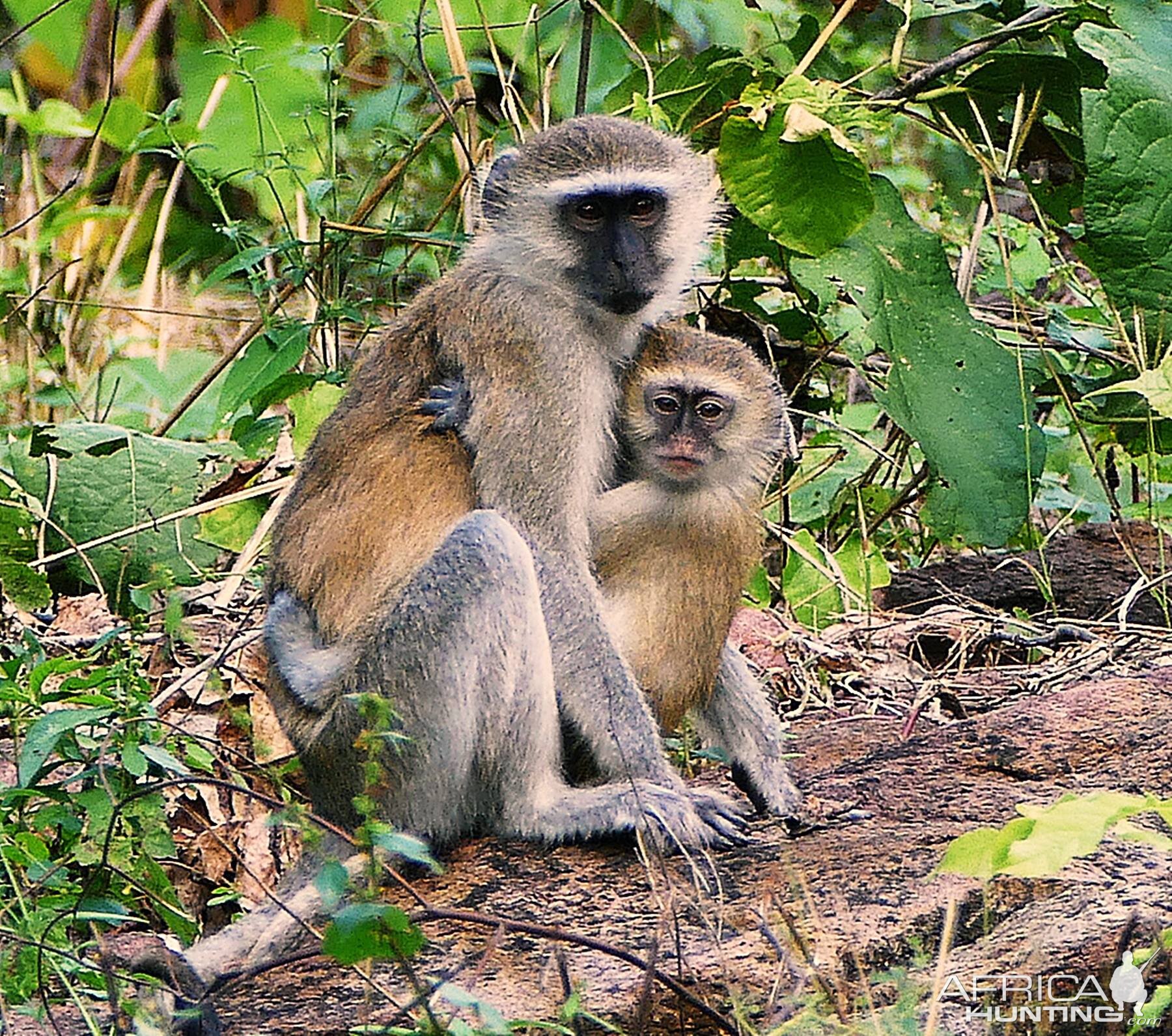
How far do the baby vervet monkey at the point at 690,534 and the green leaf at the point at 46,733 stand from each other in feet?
3.03

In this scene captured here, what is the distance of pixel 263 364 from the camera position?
6.96 metres

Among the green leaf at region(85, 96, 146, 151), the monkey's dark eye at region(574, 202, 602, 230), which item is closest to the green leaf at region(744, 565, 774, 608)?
the monkey's dark eye at region(574, 202, 602, 230)

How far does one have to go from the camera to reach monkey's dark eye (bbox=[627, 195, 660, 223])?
526 cm

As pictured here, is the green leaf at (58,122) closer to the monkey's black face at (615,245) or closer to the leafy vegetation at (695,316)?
the leafy vegetation at (695,316)

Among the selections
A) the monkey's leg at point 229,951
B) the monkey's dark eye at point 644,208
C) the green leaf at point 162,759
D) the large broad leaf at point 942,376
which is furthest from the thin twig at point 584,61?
the green leaf at point 162,759

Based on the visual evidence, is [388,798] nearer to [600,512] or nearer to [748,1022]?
[600,512]

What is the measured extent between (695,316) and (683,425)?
2303 millimetres

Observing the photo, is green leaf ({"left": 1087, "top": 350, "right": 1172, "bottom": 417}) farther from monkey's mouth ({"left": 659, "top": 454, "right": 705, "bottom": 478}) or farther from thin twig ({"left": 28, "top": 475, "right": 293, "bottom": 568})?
thin twig ({"left": 28, "top": 475, "right": 293, "bottom": 568})

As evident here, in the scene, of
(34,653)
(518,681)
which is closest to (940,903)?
(518,681)

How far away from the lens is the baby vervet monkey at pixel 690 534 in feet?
16.6

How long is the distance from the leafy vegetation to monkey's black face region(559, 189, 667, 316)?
94 centimetres

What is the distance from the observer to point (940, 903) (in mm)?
4125

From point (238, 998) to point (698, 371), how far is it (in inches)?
94.2

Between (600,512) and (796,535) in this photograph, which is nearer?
(600,512)
